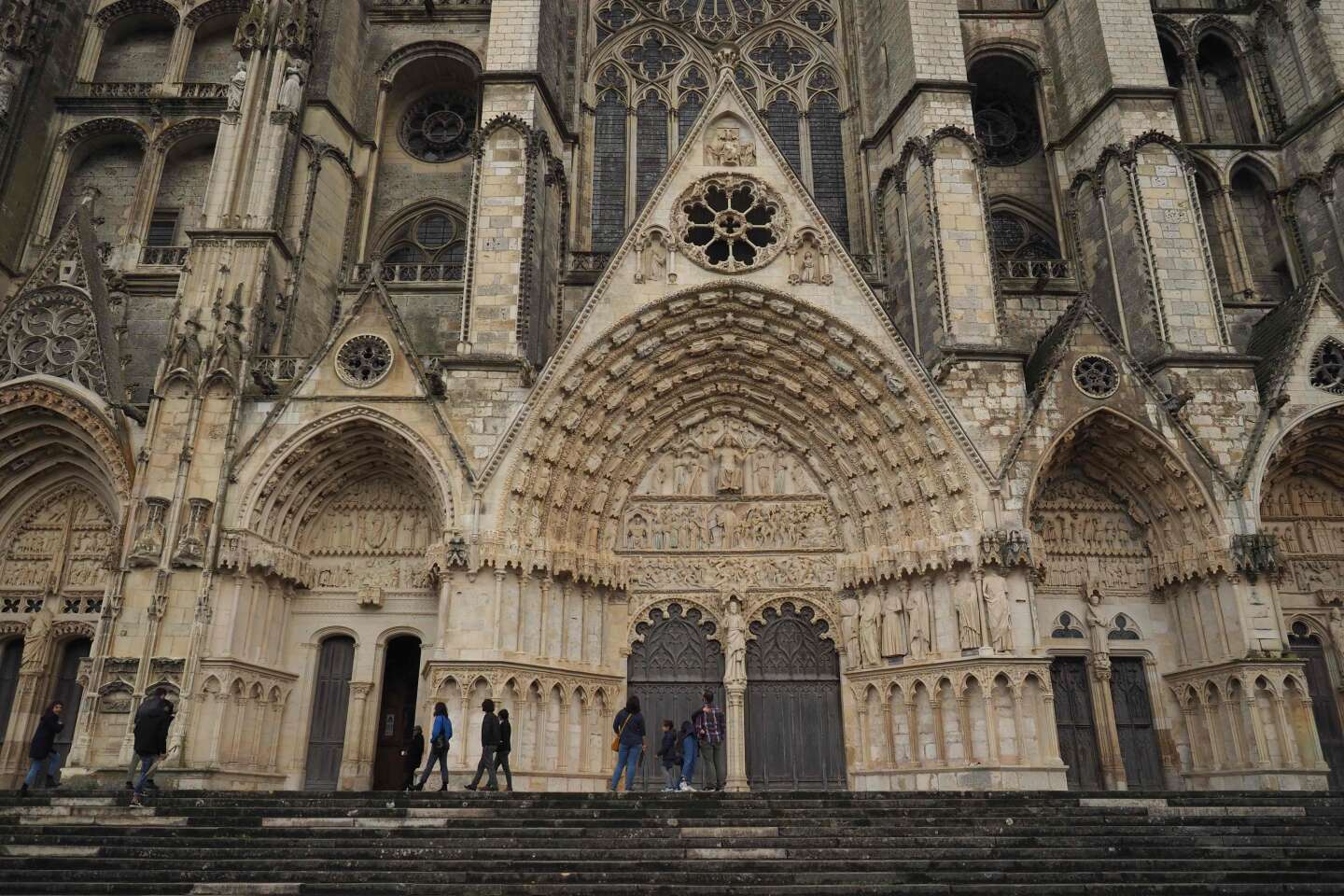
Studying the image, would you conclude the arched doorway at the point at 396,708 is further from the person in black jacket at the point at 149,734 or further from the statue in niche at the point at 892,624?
the statue in niche at the point at 892,624

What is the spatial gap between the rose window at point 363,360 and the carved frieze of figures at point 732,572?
498 centimetres

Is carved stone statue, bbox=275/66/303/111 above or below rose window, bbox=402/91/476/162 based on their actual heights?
below

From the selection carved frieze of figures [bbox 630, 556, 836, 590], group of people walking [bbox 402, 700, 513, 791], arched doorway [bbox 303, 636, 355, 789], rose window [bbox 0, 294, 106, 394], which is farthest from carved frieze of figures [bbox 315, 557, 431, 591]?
rose window [bbox 0, 294, 106, 394]

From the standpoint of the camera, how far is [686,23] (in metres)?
20.2

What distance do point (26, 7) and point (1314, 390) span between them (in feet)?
76.0

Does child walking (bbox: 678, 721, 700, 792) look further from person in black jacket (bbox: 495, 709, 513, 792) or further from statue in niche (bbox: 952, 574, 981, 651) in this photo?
statue in niche (bbox: 952, 574, 981, 651)

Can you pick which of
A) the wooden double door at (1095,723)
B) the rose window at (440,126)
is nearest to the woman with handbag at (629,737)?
the wooden double door at (1095,723)

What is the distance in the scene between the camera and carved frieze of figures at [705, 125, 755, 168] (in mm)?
15859

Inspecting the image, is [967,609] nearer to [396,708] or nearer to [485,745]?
[485,745]

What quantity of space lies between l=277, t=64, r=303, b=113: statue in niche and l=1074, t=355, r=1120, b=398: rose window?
13532 millimetres

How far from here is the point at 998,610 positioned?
1326 cm

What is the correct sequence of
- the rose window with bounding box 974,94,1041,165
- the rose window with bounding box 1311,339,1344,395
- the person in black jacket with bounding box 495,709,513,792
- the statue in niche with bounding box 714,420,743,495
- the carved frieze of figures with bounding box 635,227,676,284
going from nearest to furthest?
the person in black jacket with bounding box 495,709,513,792
the rose window with bounding box 1311,339,1344,395
the carved frieze of figures with bounding box 635,227,676,284
the statue in niche with bounding box 714,420,743,495
the rose window with bounding box 974,94,1041,165

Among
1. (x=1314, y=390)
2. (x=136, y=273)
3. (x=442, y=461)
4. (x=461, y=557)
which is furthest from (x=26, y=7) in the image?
(x=1314, y=390)

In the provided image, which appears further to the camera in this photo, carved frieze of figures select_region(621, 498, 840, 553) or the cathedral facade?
carved frieze of figures select_region(621, 498, 840, 553)
